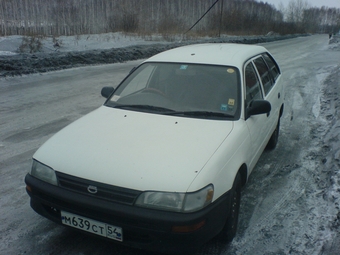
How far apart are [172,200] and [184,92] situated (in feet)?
5.16

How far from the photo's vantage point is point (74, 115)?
6.56 metres

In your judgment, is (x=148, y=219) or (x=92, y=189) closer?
(x=148, y=219)

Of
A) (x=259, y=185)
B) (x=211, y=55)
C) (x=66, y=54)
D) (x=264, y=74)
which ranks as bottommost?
(x=259, y=185)

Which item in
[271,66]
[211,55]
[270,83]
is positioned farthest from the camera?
[271,66]

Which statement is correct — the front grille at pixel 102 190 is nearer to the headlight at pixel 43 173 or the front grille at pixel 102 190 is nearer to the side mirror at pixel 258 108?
the headlight at pixel 43 173

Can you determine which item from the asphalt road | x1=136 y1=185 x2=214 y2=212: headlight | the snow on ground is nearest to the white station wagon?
x1=136 y1=185 x2=214 y2=212: headlight

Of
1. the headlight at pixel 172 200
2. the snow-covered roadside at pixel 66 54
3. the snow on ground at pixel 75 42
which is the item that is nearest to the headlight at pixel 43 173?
the headlight at pixel 172 200

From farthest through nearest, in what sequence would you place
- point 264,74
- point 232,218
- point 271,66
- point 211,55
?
point 271,66
point 264,74
point 211,55
point 232,218

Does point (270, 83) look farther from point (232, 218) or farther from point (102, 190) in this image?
point (102, 190)

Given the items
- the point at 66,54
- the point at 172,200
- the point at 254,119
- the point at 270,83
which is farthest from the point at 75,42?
the point at 172,200

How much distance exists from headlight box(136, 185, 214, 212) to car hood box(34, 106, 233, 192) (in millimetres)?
44

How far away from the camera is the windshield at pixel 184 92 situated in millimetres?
3443

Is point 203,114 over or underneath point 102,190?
over

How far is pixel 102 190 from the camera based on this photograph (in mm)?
2449
